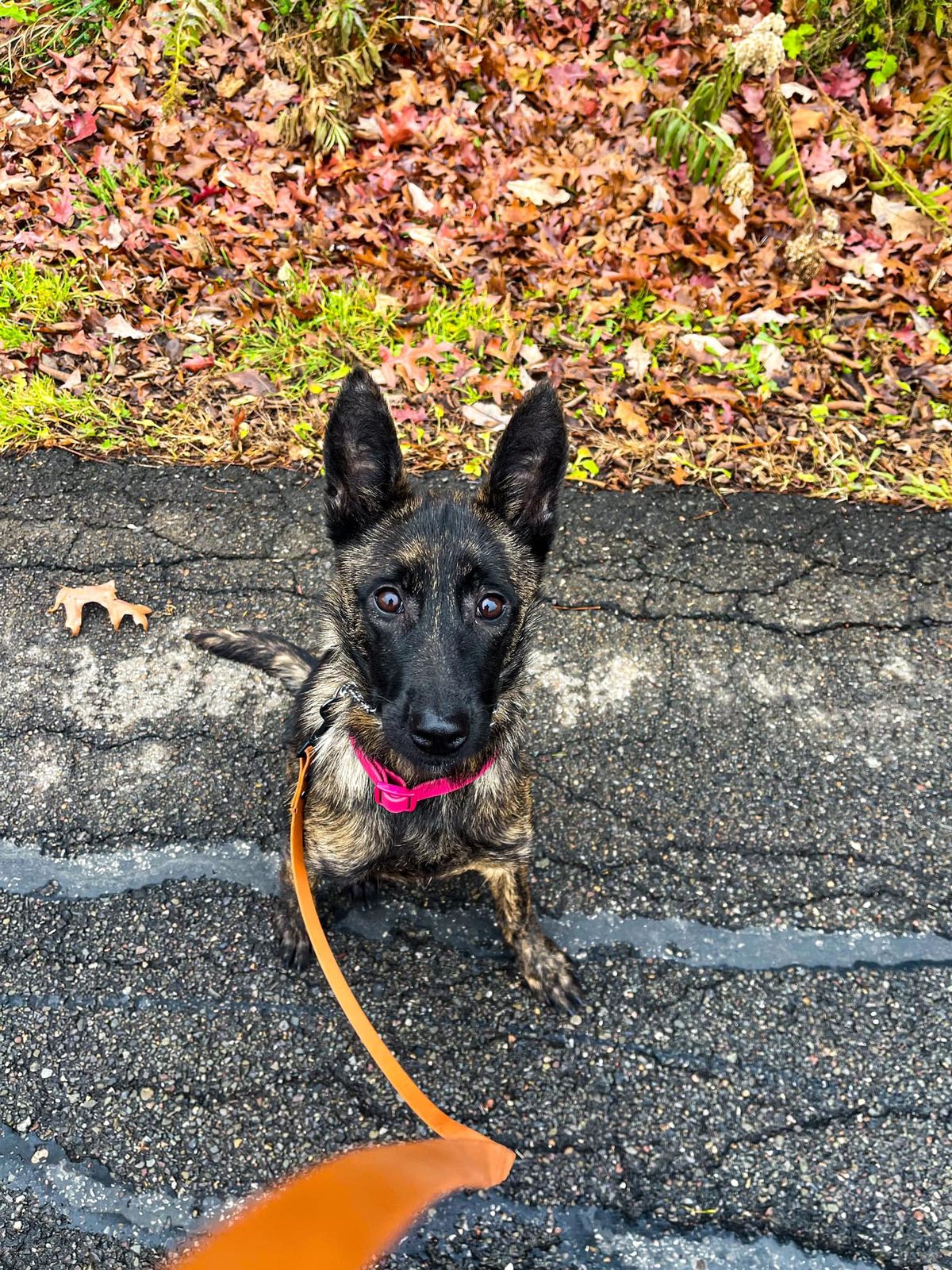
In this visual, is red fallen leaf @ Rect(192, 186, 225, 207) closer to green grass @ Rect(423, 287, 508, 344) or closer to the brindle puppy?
green grass @ Rect(423, 287, 508, 344)

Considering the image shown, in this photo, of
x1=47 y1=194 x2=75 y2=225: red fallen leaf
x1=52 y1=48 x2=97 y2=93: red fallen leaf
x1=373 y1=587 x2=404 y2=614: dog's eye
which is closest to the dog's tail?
x1=373 y1=587 x2=404 y2=614: dog's eye

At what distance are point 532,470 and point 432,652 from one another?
64 cm

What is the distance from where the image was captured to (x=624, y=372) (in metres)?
4.29

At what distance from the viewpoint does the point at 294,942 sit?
2.71 meters

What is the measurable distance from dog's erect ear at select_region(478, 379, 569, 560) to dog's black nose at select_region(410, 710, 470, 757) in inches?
28.3

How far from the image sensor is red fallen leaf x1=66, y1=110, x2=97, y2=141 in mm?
4996

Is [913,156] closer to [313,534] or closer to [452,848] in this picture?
[313,534]

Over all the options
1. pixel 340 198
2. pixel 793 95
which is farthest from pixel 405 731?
pixel 793 95

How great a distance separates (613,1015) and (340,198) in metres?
4.49

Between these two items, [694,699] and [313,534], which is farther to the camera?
[313,534]

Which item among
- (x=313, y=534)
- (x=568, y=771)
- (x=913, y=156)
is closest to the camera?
(x=568, y=771)

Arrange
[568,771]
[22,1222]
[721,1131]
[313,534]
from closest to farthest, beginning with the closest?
[22,1222], [721,1131], [568,771], [313,534]

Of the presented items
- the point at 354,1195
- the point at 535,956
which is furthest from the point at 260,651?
the point at 354,1195

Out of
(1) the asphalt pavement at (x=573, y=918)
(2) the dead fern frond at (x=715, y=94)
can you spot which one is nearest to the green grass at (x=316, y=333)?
(1) the asphalt pavement at (x=573, y=918)
